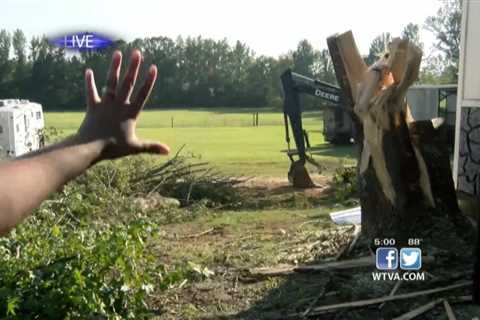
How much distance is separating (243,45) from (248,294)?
76.8 m

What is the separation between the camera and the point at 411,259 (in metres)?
5.71

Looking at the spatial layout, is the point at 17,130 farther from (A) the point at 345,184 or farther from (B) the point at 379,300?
(B) the point at 379,300

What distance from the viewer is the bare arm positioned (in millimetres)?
1406

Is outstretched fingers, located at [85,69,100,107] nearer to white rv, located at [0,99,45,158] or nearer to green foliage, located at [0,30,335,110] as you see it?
white rv, located at [0,99,45,158]

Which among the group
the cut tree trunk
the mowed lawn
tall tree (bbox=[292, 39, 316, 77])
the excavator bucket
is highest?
tall tree (bbox=[292, 39, 316, 77])

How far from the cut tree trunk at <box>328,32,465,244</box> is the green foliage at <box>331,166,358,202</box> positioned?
599 cm

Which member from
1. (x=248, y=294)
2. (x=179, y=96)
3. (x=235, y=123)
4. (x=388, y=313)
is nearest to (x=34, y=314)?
(x=248, y=294)

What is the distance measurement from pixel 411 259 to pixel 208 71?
209ft

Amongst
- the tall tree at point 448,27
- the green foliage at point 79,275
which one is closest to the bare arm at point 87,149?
the green foliage at point 79,275

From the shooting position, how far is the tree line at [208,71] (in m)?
40.9

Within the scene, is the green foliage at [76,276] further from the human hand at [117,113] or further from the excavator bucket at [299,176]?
the excavator bucket at [299,176]

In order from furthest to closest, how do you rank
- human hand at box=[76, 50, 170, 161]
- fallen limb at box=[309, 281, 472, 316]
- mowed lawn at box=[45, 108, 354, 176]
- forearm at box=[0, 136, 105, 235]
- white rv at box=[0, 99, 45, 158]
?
1. mowed lawn at box=[45, 108, 354, 176]
2. white rv at box=[0, 99, 45, 158]
3. fallen limb at box=[309, 281, 472, 316]
4. human hand at box=[76, 50, 170, 161]
5. forearm at box=[0, 136, 105, 235]

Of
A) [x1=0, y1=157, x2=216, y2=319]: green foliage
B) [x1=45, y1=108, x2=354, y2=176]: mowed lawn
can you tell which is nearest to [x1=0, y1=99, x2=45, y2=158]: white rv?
[x1=45, y1=108, x2=354, y2=176]: mowed lawn

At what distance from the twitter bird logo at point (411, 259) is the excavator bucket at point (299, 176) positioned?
8.80 m
